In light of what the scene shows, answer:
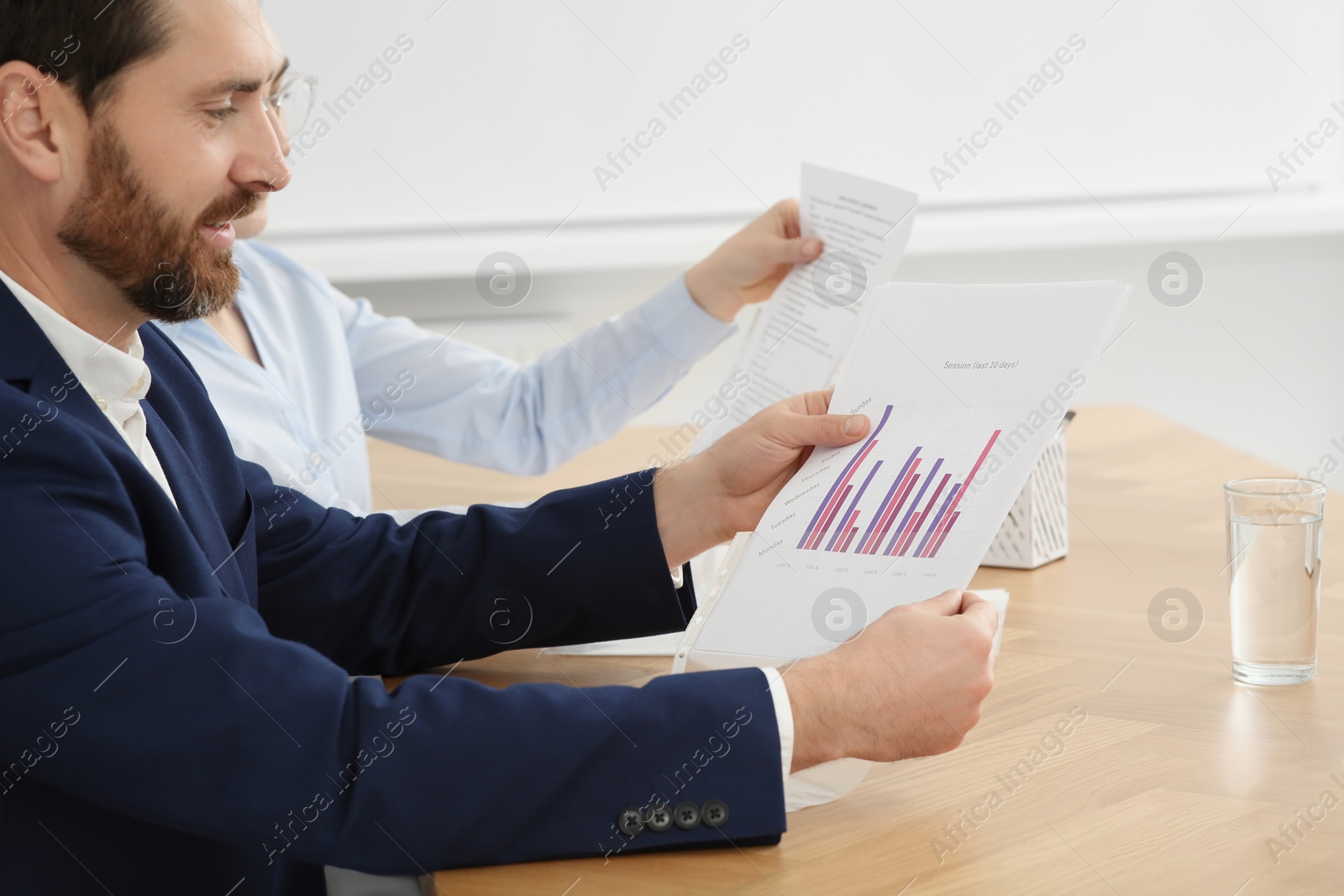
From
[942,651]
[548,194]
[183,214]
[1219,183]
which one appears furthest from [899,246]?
[1219,183]

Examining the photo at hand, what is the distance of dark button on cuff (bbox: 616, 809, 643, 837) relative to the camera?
77cm

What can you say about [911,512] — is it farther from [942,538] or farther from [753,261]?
[753,261]

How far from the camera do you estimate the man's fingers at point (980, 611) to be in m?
0.83

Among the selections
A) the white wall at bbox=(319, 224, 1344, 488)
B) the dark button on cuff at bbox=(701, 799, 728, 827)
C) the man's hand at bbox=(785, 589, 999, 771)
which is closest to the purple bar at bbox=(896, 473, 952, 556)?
the man's hand at bbox=(785, 589, 999, 771)

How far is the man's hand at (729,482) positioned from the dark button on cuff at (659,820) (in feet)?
1.22

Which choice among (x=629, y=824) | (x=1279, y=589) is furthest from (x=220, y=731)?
(x=1279, y=589)

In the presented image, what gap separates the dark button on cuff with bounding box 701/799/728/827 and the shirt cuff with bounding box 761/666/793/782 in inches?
1.6

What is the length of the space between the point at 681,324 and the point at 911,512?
805mm

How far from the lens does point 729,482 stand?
1.11 meters

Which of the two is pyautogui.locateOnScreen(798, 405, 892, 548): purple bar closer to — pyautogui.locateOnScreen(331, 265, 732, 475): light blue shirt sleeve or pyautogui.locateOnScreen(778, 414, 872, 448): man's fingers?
pyautogui.locateOnScreen(778, 414, 872, 448): man's fingers

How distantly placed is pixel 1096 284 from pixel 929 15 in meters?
2.12

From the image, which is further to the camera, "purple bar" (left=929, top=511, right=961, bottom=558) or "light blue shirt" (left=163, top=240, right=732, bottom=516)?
"light blue shirt" (left=163, top=240, right=732, bottom=516)

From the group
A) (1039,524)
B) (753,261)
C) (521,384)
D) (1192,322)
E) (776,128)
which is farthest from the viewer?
(1192,322)

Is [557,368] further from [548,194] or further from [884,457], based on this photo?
[548,194]
